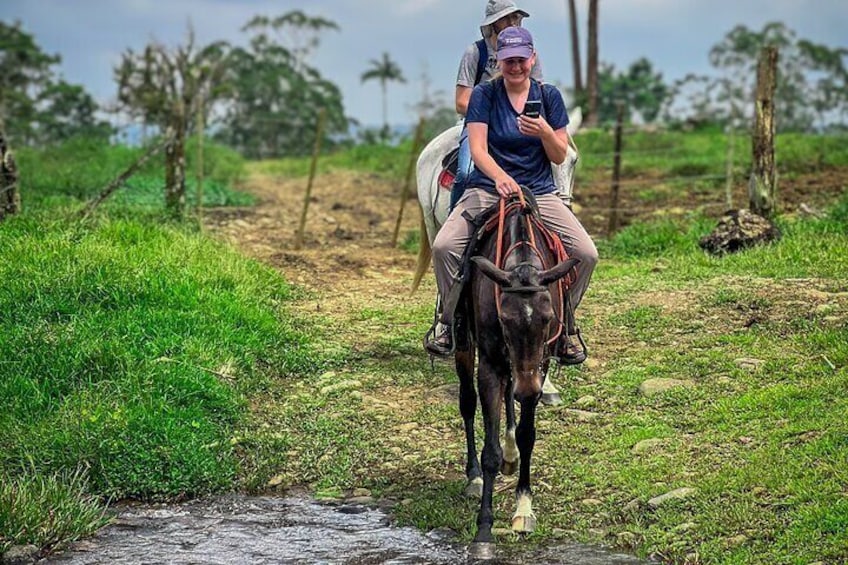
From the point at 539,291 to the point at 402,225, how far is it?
11135 millimetres

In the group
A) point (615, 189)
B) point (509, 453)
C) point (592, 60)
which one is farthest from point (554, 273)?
point (592, 60)

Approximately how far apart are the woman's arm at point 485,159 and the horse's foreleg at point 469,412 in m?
0.98

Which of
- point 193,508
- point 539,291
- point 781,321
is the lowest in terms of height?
point 193,508

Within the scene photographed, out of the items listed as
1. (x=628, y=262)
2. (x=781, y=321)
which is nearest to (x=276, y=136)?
(x=628, y=262)

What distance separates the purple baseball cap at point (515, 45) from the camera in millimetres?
6113

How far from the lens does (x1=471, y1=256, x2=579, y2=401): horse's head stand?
212 inches

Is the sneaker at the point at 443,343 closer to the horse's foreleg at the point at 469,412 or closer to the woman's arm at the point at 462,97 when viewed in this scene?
the horse's foreleg at the point at 469,412

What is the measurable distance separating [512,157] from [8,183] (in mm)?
6816

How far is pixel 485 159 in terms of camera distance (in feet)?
20.5

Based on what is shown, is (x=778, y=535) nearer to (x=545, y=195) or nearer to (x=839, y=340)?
(x=545, y=195)

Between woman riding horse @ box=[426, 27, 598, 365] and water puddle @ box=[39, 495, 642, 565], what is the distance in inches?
41.0

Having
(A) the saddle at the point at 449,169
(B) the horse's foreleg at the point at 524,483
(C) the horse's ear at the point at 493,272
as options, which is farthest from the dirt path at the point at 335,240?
(C) the horse's ear at the point at 493,272

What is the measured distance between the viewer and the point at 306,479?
698cm

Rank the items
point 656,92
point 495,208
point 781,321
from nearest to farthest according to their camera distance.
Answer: point 495,208 → point 781,321 → point 656,92
